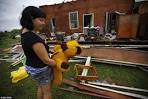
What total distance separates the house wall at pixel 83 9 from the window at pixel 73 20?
34cm

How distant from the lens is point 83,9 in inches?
623

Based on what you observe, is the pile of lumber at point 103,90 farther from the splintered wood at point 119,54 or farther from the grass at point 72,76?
the splintered wood at point 119,54

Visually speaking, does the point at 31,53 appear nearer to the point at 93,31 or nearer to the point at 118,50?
the point at 118,50

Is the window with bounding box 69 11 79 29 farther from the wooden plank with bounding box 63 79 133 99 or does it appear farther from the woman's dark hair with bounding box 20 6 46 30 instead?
the woman's dark hair with bounding box 20 6 46 30

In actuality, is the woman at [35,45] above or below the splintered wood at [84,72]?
above

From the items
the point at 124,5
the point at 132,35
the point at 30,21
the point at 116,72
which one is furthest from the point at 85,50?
the point at 124,5

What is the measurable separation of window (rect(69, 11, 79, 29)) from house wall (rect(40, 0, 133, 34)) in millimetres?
340

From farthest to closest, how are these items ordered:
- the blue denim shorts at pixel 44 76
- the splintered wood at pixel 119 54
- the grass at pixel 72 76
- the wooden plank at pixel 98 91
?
the splintered wood at pixel 119 54, the grass at pixel 72 76, the wooden plank at pixel 98 91, the blue denim shorts at pixel 44 76

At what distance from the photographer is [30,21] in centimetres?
208

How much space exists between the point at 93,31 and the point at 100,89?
29.5 feet

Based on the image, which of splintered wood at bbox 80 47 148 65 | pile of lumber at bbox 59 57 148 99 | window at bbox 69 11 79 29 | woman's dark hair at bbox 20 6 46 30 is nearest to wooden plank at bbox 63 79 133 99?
pile of lumber at bbox 59 57 148 99

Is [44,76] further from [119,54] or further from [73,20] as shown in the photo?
[73,20]

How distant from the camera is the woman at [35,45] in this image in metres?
2.04

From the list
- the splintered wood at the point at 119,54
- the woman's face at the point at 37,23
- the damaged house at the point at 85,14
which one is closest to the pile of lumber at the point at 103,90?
the splintered wood at the point at 119,54
